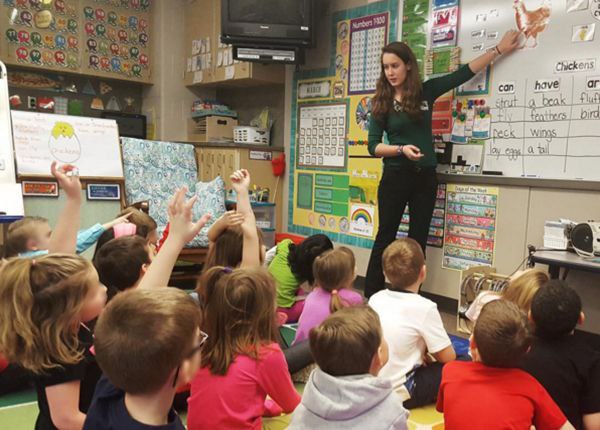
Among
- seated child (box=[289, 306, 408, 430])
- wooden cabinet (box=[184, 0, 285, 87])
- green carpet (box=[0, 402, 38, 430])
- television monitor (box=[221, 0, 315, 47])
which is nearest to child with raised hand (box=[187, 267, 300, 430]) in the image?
seated child (box=[289, 306, 408, 430])

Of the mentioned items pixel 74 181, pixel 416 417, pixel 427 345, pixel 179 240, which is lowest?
pixel 416 417

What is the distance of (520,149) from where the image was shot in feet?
10.9

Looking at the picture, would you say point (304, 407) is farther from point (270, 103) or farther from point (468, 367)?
point (270, 103)

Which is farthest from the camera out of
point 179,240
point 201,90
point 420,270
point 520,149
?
point 201,90

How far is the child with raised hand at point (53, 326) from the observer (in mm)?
1254

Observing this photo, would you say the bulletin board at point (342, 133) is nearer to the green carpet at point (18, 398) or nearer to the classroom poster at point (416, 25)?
the classroom poster at point (416, 25)

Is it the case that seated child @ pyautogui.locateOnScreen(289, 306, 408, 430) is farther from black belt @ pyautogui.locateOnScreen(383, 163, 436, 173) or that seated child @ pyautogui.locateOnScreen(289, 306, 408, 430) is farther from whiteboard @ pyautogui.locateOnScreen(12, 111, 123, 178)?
whiteboard @ pyautogui.locateOnScreen(12, 111, 123, 178)

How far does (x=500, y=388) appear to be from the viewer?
1.34 metres

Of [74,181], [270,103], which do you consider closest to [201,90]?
[270,103]

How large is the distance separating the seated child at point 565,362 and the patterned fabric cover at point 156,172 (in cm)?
275

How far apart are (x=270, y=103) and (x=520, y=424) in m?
4.91

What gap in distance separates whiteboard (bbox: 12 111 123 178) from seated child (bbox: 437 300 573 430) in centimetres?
326

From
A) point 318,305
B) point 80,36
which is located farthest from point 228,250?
point 80,36

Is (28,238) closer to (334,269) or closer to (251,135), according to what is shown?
(334,269)
